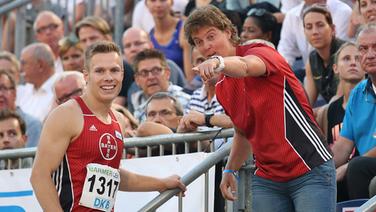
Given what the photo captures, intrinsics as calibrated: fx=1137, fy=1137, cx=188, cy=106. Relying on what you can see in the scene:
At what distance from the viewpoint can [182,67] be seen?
12.8 m

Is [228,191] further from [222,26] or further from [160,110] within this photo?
[160,110]

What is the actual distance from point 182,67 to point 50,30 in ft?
7.09

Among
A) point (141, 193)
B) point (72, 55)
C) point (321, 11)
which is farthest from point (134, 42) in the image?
point (141, 193)

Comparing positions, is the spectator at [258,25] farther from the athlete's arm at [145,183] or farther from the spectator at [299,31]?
the athlete's arm at [145,183]

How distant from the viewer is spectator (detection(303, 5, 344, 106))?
10383mm

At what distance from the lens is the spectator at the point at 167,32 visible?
12863mm

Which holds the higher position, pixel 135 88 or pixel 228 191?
pixel 135 88

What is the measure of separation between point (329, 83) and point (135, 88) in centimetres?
238

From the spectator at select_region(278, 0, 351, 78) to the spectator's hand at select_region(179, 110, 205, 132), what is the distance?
10.9 feet

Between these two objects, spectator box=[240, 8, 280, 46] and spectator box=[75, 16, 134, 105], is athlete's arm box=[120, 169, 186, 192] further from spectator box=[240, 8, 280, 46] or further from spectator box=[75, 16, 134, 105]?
spectator box=[75, 16, 134, 105]

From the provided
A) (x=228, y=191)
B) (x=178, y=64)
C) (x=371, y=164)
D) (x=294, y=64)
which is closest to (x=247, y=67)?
(x=228, y=191)

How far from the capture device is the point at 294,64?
11.6m

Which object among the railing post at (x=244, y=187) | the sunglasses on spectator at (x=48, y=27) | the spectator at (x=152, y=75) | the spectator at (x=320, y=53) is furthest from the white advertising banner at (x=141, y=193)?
the sunglasses on spectator at (x=48, y=27)

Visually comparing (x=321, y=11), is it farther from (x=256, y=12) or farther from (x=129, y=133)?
(x=129, y=133)
